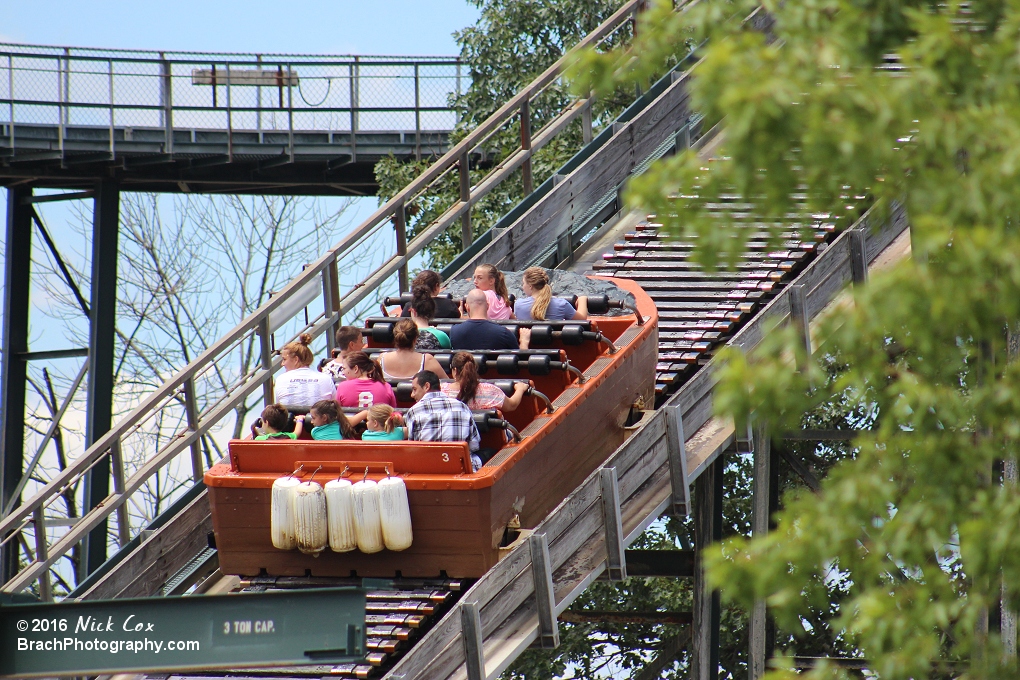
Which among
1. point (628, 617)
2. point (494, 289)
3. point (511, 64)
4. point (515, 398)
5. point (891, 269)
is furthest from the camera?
point (511, 64)

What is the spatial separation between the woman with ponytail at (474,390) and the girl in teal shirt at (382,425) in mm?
384

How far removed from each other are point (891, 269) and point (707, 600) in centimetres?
824

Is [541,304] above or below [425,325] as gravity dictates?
above

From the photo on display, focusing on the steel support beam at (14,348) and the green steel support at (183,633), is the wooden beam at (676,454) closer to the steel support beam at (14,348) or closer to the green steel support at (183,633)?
the green steel support at (183,633)

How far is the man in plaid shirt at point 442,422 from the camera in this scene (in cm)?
751

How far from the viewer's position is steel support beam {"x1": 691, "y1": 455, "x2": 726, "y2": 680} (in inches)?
453

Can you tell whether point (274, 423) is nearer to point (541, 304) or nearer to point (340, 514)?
point (340, 514)

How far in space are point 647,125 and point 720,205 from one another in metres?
1.25

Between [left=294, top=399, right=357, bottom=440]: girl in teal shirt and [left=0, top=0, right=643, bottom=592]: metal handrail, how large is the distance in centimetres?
94

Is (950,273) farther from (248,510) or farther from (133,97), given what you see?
(133,97)

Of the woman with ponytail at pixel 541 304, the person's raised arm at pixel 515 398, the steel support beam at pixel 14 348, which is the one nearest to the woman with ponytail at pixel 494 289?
the woman with ponytail at pixel 541 304

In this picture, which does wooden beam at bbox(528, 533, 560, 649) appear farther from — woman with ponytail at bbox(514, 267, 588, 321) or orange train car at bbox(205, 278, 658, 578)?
woman with ponytail at bbox(514, 267, 588, 321)

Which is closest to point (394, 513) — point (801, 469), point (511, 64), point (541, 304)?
A: point (541, 304)

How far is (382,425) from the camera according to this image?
300 inches
